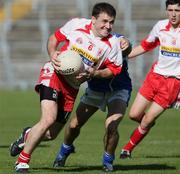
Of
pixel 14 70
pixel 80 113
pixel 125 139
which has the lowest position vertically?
pixel 14 70

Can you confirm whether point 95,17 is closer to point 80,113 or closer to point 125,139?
point 80,113

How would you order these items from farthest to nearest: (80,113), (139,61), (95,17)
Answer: (139,61) < (80,113) < (95,17)

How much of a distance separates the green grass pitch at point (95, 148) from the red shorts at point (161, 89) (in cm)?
87

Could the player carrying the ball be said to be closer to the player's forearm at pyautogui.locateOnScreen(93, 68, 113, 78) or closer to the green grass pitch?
the player's forearm at pyautogui.locateOnScreen(93, 68, 113, 78)

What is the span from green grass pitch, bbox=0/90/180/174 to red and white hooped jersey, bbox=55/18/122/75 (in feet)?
4.49

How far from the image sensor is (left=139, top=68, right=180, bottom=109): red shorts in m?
12.6

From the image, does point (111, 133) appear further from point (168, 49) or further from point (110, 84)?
point (168, 49)

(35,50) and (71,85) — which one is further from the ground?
(71,85)

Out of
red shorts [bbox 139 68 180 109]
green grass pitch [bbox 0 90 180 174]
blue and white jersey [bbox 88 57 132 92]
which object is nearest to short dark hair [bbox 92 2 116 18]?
blue and white jersey [bbox 88 57 132 92]

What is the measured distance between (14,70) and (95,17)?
21211 mm

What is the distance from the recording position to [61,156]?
433 inches

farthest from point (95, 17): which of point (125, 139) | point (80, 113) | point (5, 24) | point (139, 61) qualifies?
point (5, 24)

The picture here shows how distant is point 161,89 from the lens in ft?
41.5

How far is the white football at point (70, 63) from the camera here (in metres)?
9.73
